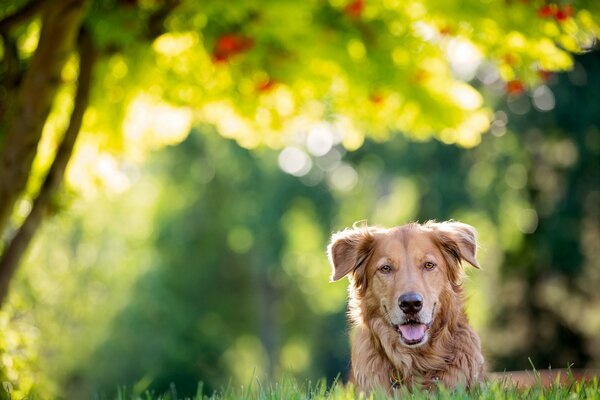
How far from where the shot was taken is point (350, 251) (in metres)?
6.19

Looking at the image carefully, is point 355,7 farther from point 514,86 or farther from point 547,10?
point 514,86

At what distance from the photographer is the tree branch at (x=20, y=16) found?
339 inches

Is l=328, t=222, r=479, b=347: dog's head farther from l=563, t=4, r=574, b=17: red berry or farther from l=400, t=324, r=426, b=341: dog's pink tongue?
l=563, t=4, r=574, b=17: red berry

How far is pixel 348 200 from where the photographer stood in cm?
3262

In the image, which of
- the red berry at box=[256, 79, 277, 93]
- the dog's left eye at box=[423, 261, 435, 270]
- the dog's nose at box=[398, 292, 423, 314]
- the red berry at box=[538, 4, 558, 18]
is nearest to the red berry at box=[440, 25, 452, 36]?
the red berry at box=[538, 4, 558, 18]

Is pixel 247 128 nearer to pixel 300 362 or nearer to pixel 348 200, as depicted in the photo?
pixel 348 200

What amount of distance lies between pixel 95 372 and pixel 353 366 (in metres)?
25.5

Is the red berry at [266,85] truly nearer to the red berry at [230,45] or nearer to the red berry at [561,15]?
the red berry at [230,45]

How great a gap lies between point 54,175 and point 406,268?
200 inches

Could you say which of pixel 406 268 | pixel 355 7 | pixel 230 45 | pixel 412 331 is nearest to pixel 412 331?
pixel 412 331

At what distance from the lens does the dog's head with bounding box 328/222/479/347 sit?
18.8 feet

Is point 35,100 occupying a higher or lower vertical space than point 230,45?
lower

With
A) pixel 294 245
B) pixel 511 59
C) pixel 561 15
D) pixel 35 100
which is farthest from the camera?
pixel 294 245

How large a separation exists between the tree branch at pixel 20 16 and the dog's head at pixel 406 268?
4002mm
